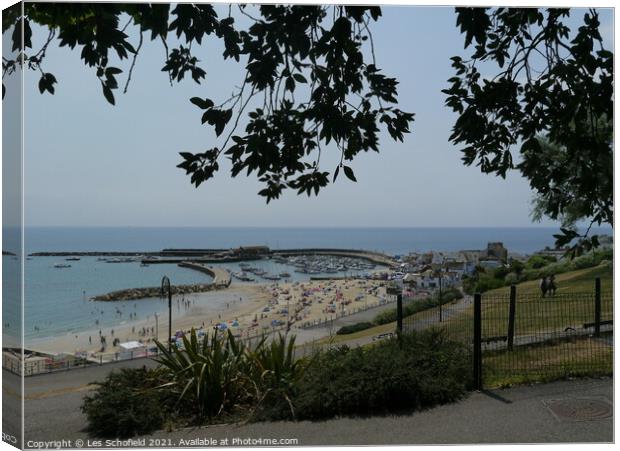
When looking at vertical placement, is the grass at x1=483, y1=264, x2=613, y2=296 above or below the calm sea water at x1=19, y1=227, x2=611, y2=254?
below

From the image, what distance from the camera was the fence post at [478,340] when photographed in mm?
4922

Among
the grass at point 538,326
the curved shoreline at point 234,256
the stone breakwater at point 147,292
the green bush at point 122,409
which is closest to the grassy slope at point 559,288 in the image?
the grass at point 538,326

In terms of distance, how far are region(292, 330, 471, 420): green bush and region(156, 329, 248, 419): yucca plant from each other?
0.55 m

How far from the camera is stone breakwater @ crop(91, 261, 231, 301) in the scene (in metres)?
4.45

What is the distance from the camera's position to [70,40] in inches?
154

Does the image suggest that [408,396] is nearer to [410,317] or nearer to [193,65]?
[410,317]

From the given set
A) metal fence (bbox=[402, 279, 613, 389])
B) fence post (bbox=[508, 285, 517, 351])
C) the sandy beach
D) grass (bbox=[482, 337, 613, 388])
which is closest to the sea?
the sandy beach

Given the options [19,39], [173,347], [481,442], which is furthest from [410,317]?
[19,39]

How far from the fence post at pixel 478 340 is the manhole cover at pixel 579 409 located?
590mm

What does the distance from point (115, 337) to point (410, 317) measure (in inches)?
103

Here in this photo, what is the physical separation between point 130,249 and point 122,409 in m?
1.30

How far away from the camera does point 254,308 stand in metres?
4.62

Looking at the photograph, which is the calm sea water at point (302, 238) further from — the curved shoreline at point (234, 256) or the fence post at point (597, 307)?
the fence post at point (597, 307)

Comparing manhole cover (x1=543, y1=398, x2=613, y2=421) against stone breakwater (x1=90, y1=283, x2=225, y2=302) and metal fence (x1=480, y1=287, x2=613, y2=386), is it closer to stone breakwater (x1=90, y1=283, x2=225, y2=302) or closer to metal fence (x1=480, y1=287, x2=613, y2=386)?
metal fence (x1=480, y1=287, x2=613, y2=386)
